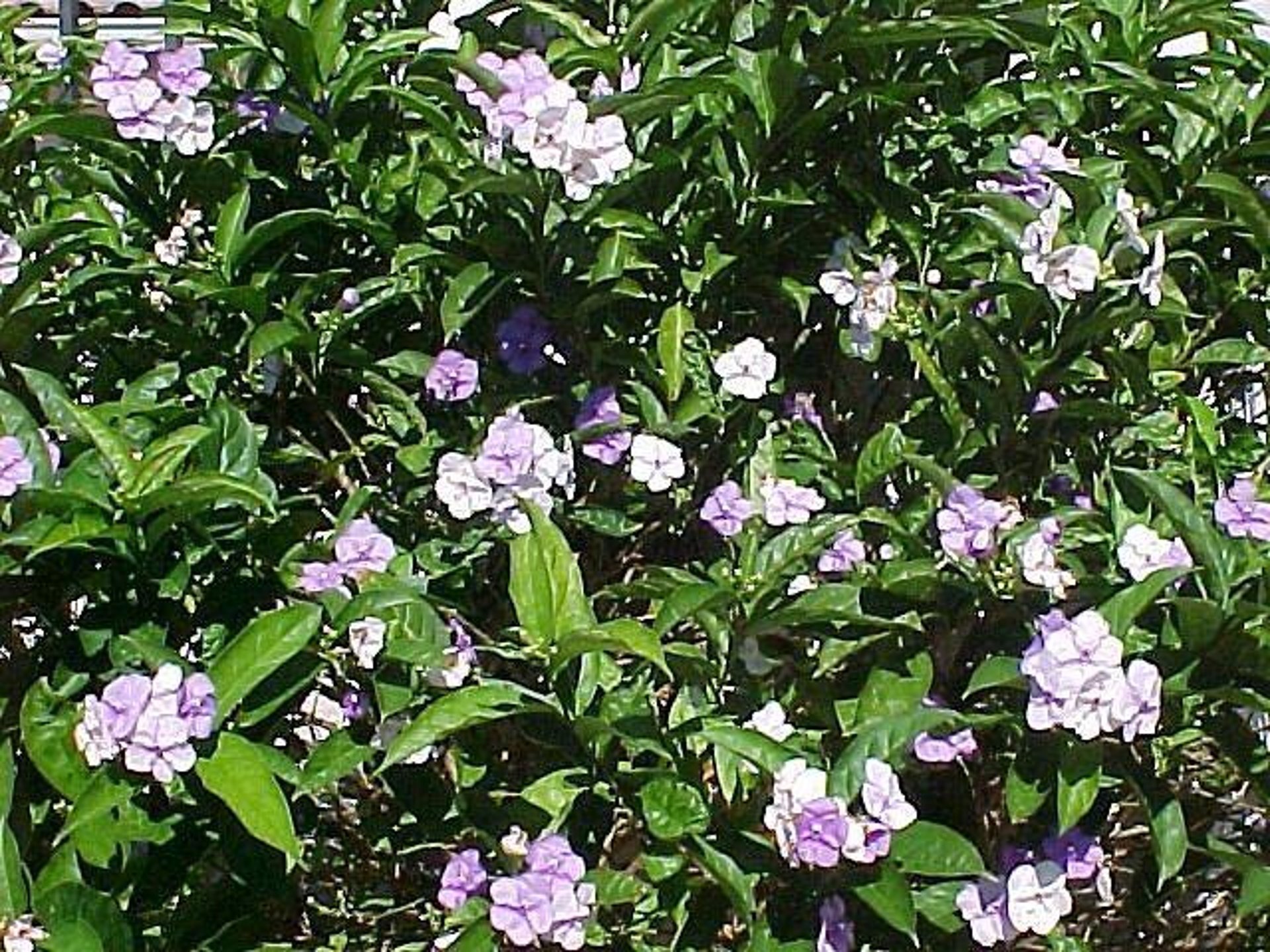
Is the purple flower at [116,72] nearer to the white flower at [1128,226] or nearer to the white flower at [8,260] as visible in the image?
the white flower at [8,260]

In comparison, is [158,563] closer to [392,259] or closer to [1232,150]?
[392,259]

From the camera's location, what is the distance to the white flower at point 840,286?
1.95 meters

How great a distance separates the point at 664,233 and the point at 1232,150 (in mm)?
582

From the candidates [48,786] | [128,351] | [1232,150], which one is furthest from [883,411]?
[48,786]

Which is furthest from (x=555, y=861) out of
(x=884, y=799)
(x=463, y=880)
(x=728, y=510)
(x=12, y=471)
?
(x=12, y=471)

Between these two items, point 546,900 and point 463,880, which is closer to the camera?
point 546,900

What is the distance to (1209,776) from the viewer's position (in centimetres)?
200

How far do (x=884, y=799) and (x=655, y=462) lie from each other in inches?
17.7

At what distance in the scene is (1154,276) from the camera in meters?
1.80

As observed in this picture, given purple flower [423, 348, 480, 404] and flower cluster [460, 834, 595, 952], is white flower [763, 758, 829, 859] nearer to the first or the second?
flower cluster [460, 834, 595, 952]

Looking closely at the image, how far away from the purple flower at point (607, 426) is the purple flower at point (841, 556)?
0.22 metres

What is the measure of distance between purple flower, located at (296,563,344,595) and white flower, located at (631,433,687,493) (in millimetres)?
311

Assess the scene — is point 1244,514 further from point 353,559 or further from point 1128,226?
point 353,559

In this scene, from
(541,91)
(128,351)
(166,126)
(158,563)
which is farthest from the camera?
(128,351)
